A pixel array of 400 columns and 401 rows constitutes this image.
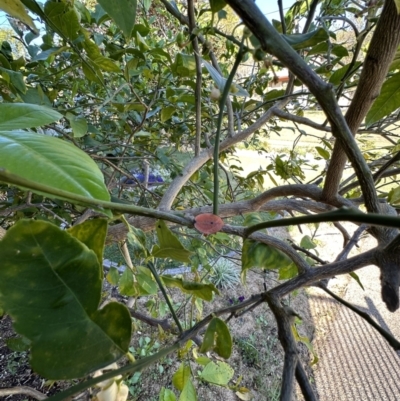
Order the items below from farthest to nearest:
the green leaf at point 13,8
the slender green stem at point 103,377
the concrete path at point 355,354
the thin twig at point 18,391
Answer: the concrete path at point 355,354
the thin twig at point 18,391
the green leaf at point 13,8
the slender green stem at point 103,377

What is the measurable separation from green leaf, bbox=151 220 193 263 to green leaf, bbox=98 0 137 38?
170 mm

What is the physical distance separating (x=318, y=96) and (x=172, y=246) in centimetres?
19

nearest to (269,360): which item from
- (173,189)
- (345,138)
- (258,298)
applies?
(173,189)

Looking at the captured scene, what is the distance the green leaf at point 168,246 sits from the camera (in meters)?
0.29

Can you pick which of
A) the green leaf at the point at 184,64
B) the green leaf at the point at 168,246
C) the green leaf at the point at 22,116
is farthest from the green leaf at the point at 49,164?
the green leaf at the point at 184,64

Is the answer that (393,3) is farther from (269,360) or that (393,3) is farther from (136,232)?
(269,360)

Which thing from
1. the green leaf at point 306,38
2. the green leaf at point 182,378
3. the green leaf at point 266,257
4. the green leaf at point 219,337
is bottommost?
the green leaf at point 182,378

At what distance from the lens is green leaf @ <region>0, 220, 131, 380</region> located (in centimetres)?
15

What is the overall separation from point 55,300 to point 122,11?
21cm

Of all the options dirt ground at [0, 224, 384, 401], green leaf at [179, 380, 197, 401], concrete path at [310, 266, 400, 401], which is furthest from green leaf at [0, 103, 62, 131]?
concrete path at [310, 266, 400, 401]

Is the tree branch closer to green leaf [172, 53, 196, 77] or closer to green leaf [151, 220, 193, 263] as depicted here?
green leaf [151, 220, 193, 263]

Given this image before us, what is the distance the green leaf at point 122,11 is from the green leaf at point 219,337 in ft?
0.88

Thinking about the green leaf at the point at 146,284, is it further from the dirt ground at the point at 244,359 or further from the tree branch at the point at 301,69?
the dirt ground at the point at 244,359

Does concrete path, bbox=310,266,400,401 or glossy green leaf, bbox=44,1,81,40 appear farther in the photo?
concrete path, bbox=310,266,400,401
